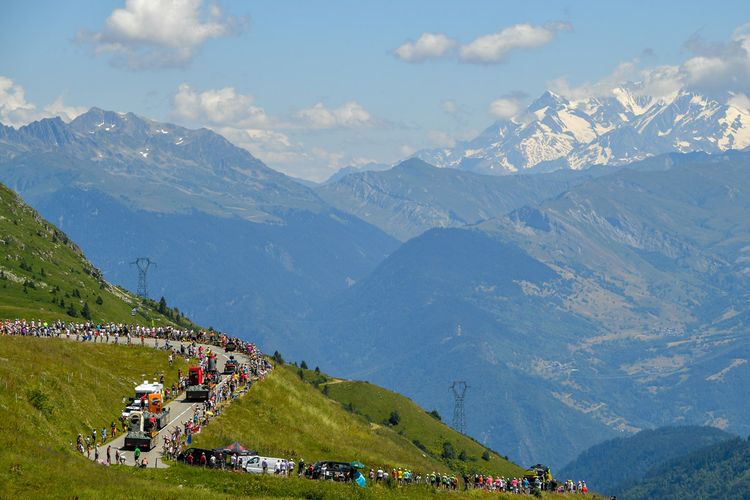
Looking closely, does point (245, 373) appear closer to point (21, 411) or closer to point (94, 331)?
point (94, 331)

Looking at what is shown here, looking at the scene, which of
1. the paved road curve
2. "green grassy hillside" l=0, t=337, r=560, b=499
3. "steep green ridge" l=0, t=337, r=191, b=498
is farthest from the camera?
the paved road curve

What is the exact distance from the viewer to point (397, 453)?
14425 centimetres

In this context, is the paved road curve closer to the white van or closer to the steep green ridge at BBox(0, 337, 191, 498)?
the steep green ridge at BBox(0, 337, 191, 498)

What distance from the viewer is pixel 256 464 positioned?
9325 centimetres

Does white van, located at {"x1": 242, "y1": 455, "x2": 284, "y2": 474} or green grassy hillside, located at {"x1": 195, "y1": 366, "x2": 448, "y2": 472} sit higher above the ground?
green grassy hillside, located at {"x1": 195, "y1": 366, "x2": 448, "y2": 472}

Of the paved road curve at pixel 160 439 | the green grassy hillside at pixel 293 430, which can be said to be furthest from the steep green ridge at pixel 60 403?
the green grassy hillside at pixel 293 430

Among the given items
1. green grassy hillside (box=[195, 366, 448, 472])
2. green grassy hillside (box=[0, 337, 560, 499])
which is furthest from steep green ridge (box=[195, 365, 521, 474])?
green grassy hillside (box=[0, 337, 560, 499])

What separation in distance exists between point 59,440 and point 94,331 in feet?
205

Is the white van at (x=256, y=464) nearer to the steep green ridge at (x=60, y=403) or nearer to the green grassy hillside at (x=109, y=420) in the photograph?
the green grassy hillside at (x=109, y=420)

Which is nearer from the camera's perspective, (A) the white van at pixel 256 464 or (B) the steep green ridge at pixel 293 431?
(A) the white van at pixel 256 464

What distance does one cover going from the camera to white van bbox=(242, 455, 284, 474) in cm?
9262

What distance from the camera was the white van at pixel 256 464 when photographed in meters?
92.6

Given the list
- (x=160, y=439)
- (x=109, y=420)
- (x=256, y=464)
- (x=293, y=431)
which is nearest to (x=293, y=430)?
(x=293, y=431)

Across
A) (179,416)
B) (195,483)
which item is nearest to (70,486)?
(195,483)
